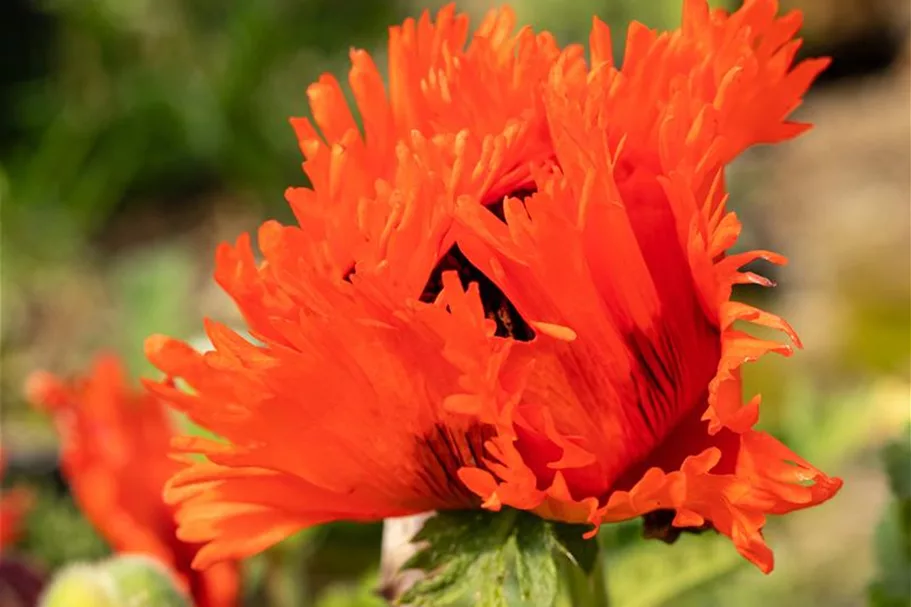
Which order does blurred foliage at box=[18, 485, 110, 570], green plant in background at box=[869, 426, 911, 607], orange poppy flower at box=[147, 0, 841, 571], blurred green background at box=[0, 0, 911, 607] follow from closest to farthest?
orange poppy flower at box=[147, 0, 841, 571] → green plant in background at box=[869, 426, 911, 607] → blurred foliage at box=[18, 485, 110, 570] → blurred green background at box=[0, 0, 911, 607]

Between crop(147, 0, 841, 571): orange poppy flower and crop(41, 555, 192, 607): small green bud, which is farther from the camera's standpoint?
crop(41, 555, 192, 607): small green bud

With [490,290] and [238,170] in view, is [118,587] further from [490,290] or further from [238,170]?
[238,170]

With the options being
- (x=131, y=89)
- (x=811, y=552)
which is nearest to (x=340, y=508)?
(x=811, y=552)

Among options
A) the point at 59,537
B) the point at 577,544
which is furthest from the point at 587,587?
the point at 59,537

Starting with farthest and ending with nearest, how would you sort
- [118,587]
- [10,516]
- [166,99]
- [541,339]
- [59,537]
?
1. [166,99]
2. [59,537]
3. [10,516]
4. [118,587]
5. [541,339]

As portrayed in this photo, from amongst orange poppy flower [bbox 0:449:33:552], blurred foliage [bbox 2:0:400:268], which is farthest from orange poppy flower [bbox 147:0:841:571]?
blurred foliage [bbox 2:0:400:268]

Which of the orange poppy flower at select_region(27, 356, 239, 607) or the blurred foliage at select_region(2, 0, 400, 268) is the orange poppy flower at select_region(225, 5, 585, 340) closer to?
the orange poppy flower at select_region(27, 356, 239, 607)

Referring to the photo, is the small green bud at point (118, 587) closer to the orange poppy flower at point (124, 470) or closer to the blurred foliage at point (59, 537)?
the orange poppy flower at point (124, 470)
